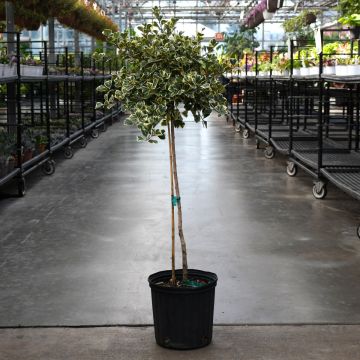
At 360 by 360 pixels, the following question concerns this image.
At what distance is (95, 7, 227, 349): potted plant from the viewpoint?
3016 millimetres

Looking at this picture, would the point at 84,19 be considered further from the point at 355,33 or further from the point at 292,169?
the point at 355,33

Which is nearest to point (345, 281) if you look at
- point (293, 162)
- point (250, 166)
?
point (293, 162)

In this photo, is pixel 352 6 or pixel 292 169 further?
pixel 292 169

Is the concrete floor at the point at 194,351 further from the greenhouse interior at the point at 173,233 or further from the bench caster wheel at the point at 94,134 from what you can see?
the bench caster wheel at the point at 94,134

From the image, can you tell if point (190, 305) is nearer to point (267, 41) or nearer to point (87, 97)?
point (87, 97)

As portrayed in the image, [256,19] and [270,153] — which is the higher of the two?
[256,19]

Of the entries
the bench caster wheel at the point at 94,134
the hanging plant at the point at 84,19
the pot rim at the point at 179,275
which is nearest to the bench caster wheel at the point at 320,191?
the pot rim at the point at 179,275

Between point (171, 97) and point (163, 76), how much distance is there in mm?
97

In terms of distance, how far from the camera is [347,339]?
3.16m

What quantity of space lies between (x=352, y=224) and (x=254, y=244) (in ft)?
3.41

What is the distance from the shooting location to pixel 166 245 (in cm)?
485

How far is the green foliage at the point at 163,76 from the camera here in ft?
10.0

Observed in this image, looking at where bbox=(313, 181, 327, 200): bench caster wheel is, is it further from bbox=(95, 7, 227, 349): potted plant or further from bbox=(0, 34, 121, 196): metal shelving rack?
bbox=(95, 7, 227, 349): potted plant

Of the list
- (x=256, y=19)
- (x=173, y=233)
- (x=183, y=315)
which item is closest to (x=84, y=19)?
(x=256, y=19)
